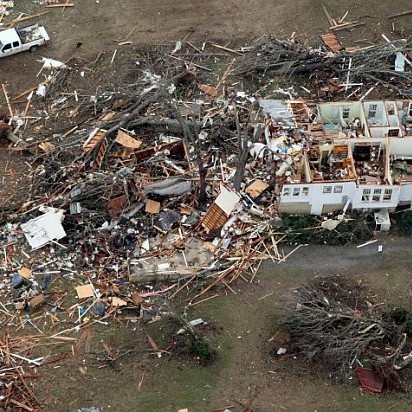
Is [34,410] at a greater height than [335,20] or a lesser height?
lesser

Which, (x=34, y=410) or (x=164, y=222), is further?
(x=164, y=222)

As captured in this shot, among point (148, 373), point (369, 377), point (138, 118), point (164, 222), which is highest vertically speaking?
point (138, 118)

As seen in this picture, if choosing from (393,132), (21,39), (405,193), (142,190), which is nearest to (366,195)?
(405,193)

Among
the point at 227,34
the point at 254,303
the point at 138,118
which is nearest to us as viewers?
the point at 254,303

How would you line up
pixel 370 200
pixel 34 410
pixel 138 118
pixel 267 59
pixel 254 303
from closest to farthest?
pixel 34 410 < pixel 254 303 < pixel 370 200 < pixel 138 118 < pixel 267 59

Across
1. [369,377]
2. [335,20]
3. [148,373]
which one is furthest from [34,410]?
[335,20]

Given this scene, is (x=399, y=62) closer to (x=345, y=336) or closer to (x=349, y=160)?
(x=349, y=160)

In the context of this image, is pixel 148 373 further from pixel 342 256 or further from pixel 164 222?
pixel 342 256
